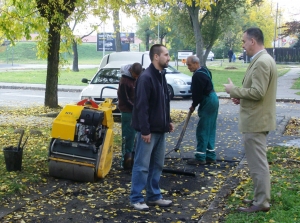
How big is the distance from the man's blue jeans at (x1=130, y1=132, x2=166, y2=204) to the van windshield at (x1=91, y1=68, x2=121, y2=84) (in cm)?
909

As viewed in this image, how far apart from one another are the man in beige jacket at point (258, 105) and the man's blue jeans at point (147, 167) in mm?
1084

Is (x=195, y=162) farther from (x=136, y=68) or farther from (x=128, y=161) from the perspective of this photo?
(x=136, y=68)

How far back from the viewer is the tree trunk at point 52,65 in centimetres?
1532

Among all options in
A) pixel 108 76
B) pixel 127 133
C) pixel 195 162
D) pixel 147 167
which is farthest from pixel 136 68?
pixel 108 76

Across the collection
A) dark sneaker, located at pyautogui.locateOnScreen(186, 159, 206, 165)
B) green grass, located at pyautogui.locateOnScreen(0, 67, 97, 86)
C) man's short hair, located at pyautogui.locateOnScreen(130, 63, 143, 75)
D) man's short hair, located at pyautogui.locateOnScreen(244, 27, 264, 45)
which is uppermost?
man's short hair, located at pyautogui.locateOnScreen(244, 27, 264, 45)

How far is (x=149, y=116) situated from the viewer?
5.86m

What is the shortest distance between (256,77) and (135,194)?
1982 millimetres

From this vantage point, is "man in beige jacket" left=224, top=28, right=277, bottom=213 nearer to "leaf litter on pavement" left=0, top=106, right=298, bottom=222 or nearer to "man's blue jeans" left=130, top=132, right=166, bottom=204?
"leaf litter on pavement" left=0, top=106, right=298, bottom=222

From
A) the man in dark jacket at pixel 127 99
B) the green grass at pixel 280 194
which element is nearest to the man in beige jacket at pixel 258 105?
the green grass at pixel 280 194

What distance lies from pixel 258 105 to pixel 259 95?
0.49ft

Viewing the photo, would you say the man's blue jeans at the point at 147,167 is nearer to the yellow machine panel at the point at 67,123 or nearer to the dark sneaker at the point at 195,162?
the yellow machine panel at the point at 67,123

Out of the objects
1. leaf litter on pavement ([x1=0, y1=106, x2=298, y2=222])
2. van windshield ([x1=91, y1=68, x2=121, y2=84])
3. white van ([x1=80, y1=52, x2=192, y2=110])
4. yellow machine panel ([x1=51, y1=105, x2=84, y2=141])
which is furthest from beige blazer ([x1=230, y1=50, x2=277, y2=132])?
van windshield ([x1=91, y1=68, x2=121, y2=84])

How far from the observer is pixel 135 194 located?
5957 millimetres

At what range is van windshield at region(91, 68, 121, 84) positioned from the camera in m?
15.1
